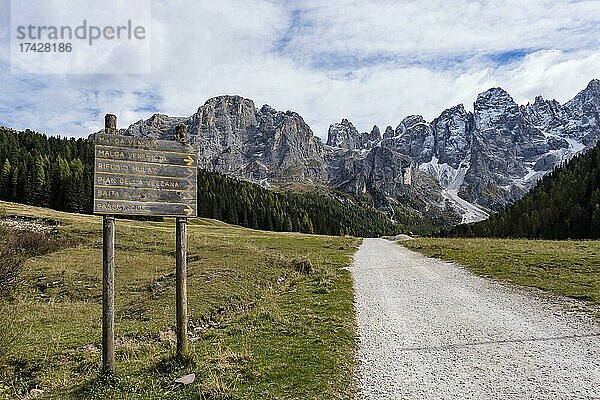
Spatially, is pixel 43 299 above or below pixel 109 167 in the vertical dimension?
below

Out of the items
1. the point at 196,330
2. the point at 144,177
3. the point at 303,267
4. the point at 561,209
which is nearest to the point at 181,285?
the point at 144,177

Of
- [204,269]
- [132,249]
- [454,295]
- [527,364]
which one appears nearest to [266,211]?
[132,249]

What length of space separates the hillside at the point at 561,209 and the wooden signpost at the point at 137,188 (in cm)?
10582

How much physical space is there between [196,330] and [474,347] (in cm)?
1097

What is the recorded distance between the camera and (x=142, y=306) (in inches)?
890

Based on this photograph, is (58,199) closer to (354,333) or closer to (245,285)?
(245,285)

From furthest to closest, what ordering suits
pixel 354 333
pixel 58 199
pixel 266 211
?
pixel 266 211, pixel 58 199, pixel 354 333

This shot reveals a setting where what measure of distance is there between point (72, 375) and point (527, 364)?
43.5 feet

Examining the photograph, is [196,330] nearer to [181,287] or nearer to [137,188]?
[181,287]

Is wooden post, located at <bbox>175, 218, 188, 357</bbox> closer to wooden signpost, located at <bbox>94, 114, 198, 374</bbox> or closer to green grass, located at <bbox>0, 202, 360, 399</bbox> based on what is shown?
wooden signpost, located at <bbox>94, 114, 198, 374</bbox>

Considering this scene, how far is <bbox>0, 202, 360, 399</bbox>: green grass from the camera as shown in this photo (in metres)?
10.3

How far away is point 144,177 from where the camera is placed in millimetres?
11531

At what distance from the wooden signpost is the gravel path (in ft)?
19.9

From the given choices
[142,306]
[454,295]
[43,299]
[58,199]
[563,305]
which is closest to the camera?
[563,305]
